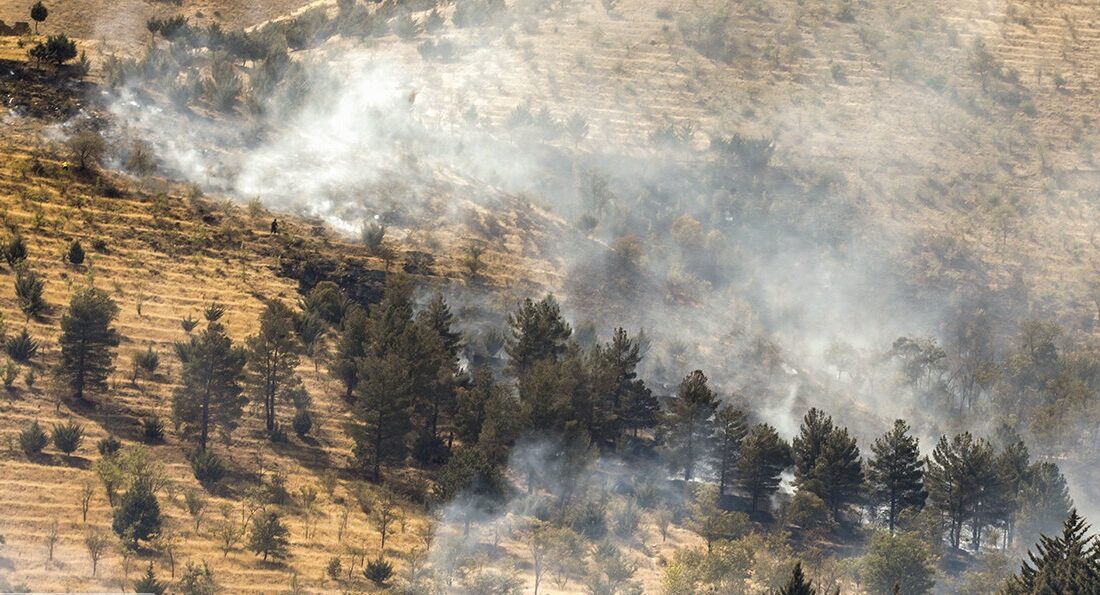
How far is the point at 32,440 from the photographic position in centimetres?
5428

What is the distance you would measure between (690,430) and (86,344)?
94.9 ft


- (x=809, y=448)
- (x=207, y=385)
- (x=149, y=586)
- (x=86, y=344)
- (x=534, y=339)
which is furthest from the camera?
(x=534, y=339)

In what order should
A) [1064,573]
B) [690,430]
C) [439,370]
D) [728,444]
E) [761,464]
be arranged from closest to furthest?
[1064,573] → [439,370] → [761,464] → [728,444] → [690,430]

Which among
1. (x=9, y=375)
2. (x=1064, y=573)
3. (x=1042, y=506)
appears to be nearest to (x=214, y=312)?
(x=9, y=375)

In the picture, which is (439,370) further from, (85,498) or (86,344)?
(85,498)

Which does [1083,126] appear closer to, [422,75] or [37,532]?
[422,75]

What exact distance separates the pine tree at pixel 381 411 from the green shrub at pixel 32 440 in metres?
13.3

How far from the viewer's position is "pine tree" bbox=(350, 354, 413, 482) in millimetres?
60188

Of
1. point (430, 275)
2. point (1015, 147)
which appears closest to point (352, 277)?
point (430, 275)

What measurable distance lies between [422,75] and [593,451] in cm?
5234

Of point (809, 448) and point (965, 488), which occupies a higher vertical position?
point (809, 448)

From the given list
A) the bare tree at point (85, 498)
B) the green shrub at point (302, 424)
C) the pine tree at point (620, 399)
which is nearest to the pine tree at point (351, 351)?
the green shrub at point (302, 424)

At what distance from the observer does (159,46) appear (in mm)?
98625

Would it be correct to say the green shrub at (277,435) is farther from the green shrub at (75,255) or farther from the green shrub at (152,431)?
the green shrub at (75,255)
